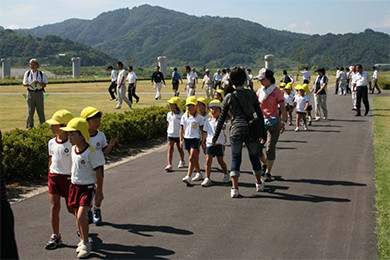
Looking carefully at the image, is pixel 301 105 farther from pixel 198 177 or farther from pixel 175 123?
pixel 198 177

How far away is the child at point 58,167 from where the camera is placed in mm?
4922

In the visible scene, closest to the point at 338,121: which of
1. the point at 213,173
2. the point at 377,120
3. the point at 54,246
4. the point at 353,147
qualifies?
the point at 377,120

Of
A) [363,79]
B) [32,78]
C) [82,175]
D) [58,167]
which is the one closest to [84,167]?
[82,175]

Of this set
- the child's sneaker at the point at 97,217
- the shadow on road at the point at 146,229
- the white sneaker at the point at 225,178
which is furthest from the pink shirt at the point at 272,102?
the child's sneaker at the point at 97,217

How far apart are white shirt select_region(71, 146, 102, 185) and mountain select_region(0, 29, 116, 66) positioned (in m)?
130

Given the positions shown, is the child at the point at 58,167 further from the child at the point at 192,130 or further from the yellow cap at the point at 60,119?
the child at the point at 192,130

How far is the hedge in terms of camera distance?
7383 millimetres

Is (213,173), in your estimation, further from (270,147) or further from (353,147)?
(353,147)

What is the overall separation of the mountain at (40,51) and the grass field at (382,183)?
125 meters

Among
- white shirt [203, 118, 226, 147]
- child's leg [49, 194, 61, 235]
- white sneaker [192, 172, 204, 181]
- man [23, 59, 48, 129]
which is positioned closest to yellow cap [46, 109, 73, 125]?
child's leg [49, 194, 61, 235]

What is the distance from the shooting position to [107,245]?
4.90 meters

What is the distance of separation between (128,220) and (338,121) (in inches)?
463

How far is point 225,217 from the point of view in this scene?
5734 mm

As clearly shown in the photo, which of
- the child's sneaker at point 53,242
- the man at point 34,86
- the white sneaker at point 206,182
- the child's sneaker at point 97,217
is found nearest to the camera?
the child's sneaker at point 53,242
